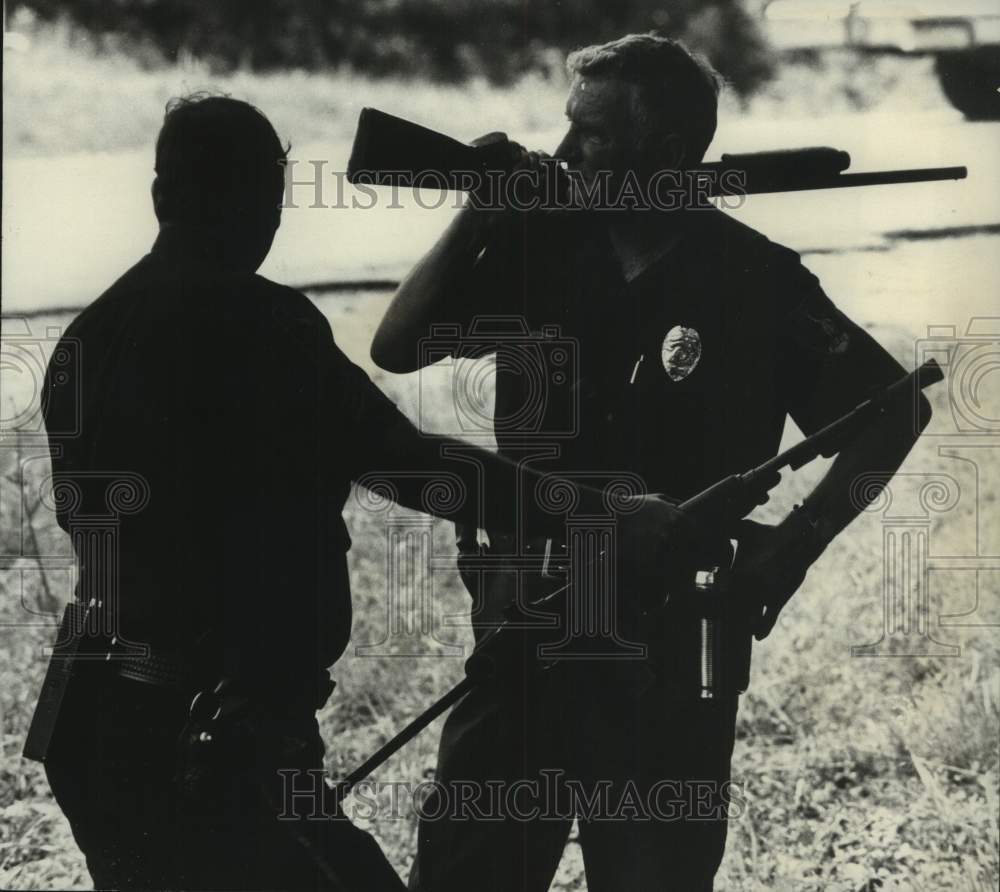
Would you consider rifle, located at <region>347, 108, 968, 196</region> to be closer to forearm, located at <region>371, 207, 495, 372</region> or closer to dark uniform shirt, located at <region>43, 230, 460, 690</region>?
forearm, located at <region>371, 207, 495, 372</region>

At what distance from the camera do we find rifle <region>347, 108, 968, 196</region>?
8.46 ft

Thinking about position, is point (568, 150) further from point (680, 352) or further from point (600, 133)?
point (680, 352)

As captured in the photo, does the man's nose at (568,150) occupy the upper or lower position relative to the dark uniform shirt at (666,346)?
upper

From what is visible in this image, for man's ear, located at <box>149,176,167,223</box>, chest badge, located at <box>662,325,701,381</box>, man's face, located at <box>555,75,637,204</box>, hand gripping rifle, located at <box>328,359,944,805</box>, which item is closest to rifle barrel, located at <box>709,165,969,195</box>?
man's face, located at <box>555,75,637,204</box>

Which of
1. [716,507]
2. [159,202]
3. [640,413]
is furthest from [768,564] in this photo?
[159,202]

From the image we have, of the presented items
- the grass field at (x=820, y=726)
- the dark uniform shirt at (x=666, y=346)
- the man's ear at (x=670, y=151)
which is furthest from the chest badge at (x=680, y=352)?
the grass field at (x=820, y=726)

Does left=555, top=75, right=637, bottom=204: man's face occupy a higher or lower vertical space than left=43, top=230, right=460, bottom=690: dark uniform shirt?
higher

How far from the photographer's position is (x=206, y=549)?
2197mm

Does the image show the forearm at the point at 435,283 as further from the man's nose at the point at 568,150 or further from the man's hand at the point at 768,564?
the man's hand at the point at 768,564

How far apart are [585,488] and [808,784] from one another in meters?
0.89

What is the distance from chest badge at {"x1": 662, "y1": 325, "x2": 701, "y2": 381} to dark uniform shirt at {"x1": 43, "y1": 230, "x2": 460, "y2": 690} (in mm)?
628

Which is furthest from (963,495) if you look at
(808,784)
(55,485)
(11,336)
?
(11,336)

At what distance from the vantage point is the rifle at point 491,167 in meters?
2.58

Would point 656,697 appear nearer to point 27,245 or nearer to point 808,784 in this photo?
point 808,784
